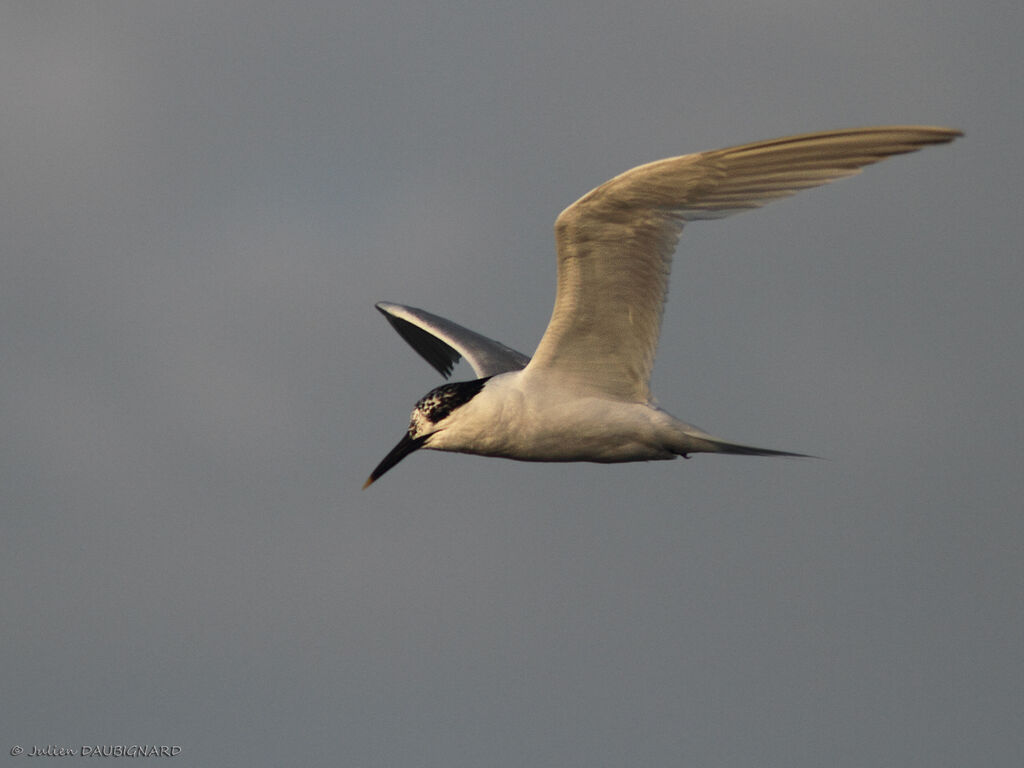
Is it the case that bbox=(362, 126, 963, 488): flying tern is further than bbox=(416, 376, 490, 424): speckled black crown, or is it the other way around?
bbox=(416, 376, 490, 424): speckled black crown

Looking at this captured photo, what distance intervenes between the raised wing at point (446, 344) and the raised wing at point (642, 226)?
2.49 meters

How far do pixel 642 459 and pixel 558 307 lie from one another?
6.30 ft

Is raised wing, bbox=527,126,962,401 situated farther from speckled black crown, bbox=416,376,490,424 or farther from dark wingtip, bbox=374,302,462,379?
dark wingtip, bbox=374,302,462,379

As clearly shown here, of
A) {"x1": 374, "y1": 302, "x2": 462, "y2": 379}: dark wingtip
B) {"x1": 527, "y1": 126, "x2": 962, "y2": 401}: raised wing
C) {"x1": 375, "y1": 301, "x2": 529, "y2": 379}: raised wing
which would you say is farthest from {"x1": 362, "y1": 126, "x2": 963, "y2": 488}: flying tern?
{"x1": 374, "y1": 302, "x2": 462, "y2": 379}: dark wingtip

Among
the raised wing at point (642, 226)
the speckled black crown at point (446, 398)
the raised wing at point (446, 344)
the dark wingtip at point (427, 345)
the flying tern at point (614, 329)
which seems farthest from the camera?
the dark wingtip at point (427, 345)

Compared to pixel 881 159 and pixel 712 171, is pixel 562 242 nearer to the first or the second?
pixel 712 171

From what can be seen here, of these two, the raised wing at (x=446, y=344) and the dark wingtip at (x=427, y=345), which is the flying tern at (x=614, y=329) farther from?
the dark wingtip at (x=427, y=345)

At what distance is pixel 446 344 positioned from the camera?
53.3ft

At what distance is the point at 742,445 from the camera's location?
424 inches

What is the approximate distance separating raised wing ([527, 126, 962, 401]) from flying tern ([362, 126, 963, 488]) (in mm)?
10

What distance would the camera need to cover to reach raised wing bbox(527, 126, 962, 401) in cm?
852

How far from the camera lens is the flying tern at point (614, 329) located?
29.6ft

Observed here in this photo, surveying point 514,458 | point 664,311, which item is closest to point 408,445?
point 514,458

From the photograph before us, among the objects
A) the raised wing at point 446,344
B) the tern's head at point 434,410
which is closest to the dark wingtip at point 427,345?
the raised wing at point 446,344
